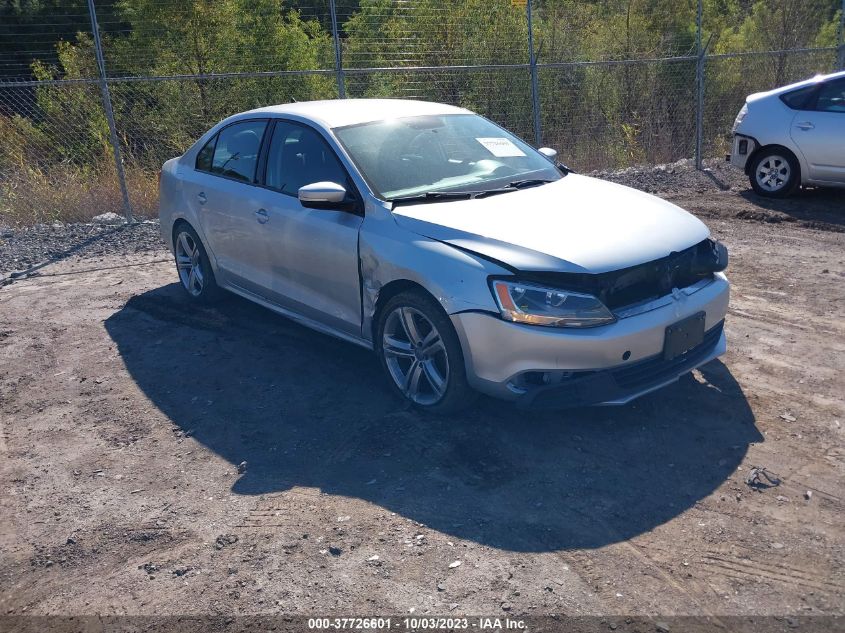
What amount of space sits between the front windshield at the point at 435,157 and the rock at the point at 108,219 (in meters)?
6.58

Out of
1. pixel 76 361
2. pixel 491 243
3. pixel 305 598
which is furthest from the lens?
pixel 76 361

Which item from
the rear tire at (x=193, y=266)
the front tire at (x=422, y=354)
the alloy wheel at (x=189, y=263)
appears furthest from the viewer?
the alloy wheel at (x=189, y=263)

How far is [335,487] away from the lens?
417 cm

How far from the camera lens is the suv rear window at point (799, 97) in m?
10.3

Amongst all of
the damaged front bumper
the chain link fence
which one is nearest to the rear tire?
the damaged front bumper

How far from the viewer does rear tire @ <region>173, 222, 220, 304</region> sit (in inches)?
273

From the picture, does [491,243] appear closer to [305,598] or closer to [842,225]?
[305,598]

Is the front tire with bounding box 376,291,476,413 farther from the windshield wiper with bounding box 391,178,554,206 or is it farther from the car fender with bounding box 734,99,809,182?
the car fender with bounding box 734,99,809,182

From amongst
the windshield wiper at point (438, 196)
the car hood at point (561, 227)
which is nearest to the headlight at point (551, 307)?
the car hood at point (561, 227)

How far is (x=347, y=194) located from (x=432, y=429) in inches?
61.1

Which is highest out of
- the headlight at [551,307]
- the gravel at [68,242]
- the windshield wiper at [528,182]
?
the windshield wiper at [528,182]

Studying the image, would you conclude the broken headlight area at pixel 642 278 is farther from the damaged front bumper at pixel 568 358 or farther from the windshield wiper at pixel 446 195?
the windshield wiper at pixel 446 195

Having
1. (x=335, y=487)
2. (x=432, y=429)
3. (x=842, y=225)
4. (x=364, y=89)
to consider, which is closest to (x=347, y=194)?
(x=432, y=429)

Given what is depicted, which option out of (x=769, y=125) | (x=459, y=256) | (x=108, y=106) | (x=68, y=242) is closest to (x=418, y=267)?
(x=459, y=256)
